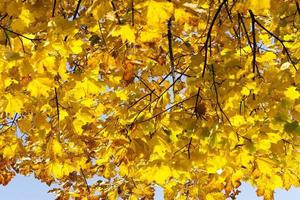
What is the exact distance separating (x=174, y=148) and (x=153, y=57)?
4.12 feet

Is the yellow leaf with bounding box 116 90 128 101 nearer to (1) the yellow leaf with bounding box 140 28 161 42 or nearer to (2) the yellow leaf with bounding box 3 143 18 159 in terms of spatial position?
(2) the yellow leaf with bounding box 3 143 18 159

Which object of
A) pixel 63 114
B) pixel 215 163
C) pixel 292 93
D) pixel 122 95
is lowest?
pixel 215 163

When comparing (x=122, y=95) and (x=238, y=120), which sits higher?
(x=122, y=95)

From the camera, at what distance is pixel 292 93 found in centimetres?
341

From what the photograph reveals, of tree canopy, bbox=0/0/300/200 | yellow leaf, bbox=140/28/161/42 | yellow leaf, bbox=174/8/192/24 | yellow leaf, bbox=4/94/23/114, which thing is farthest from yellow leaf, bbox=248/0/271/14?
yellow leaf, bbox=4/94/23/114

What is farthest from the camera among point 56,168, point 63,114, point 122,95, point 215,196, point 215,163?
point 122,95

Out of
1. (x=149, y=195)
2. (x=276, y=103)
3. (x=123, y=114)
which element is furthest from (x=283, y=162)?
(x=149, y=195)

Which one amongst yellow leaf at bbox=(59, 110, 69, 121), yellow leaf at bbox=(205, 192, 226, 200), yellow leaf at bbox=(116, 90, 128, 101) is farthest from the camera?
yellow leaf at bbox=(116, 90, 128, 101)

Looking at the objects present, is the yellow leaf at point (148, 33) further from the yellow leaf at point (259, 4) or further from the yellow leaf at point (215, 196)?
the yellow leaf at point (215, 196)

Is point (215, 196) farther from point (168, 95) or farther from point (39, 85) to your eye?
point (39, 85)

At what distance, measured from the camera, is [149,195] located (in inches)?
264

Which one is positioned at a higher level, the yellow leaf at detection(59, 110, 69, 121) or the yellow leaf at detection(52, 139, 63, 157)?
the yellow leaf at detection(59, 110, 69, 121)

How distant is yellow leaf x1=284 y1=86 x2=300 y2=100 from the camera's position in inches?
134

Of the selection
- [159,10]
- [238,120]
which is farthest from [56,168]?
[159,10]
